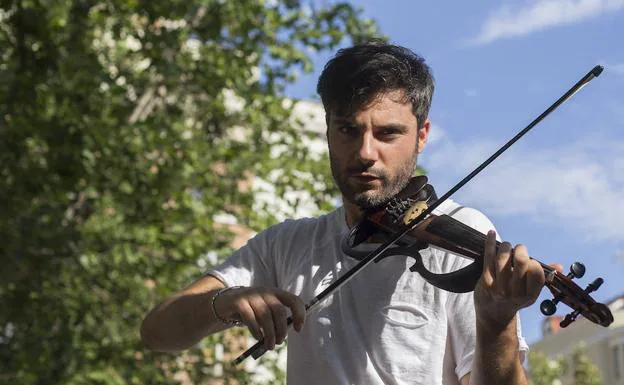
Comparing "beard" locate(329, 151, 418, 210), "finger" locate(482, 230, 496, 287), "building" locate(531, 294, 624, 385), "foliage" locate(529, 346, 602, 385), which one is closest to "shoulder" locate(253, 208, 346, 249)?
"beard" locate(329, 151, 418, 210)

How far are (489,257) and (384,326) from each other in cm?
34

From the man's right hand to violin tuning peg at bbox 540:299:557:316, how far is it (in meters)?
0.57

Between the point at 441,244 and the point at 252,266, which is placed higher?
the point at 441,244

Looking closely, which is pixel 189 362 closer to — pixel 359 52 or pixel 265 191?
pixel 265 191

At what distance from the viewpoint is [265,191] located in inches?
445

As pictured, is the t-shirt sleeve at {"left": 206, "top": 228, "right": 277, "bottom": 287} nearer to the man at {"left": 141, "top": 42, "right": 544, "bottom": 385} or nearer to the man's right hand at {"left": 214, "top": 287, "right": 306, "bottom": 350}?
the man at {"left": 141, "top": 42, "right": 544, "bottom": 385}

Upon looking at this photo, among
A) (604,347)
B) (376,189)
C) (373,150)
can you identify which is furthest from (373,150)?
(604,347)

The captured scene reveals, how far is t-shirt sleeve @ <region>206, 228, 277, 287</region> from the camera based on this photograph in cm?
301

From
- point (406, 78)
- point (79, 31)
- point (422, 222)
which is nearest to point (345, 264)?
point (422, 222)

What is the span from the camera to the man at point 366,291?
103 inches

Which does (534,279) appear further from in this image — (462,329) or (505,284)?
(462,329)

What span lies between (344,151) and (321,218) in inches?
11.2

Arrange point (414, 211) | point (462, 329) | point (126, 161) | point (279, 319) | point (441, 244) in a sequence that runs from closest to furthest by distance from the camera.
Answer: point (279, 319)
point (462, 329)
point (441, 244)
point (414, 211)
point (126, 161)

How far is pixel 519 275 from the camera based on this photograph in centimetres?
250
